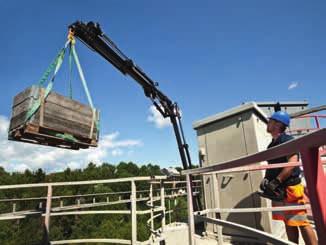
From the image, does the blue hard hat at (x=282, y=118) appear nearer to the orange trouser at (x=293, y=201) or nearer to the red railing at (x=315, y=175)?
the orange trouser at (x=293, y=201)

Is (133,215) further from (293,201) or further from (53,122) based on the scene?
(293,201)

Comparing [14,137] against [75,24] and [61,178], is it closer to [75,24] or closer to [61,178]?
[75,24]

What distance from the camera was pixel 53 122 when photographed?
2.75 m

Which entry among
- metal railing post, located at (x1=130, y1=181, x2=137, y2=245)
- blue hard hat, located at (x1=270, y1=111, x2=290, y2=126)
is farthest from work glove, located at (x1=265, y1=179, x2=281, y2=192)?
metal railing post, located at (x1=130, y1=181, x2=137, y2=245)

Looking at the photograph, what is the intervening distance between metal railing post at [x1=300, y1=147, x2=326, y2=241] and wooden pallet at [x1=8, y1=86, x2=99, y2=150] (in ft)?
8.62

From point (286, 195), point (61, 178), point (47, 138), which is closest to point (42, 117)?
point (47, 138)

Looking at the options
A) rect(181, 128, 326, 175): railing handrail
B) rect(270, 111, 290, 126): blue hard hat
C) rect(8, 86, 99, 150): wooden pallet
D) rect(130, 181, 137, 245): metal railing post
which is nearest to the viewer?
rect(181, 128, 326, 175): railing handrail

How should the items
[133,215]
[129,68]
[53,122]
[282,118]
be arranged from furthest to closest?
[129,68] → [133,215] → [53,122] → [282,118]

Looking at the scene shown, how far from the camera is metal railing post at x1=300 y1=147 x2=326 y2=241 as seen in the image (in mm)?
570

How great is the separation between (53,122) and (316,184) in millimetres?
2741

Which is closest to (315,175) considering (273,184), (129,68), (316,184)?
(316,184)

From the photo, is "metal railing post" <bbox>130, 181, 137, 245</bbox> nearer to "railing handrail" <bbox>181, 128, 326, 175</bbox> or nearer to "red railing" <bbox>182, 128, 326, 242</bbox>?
"railing handrail" <bbox>181, 128, 326, 175</bbox>

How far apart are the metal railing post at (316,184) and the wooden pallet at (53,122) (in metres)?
2.63

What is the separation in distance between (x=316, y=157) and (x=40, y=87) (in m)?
2.84
